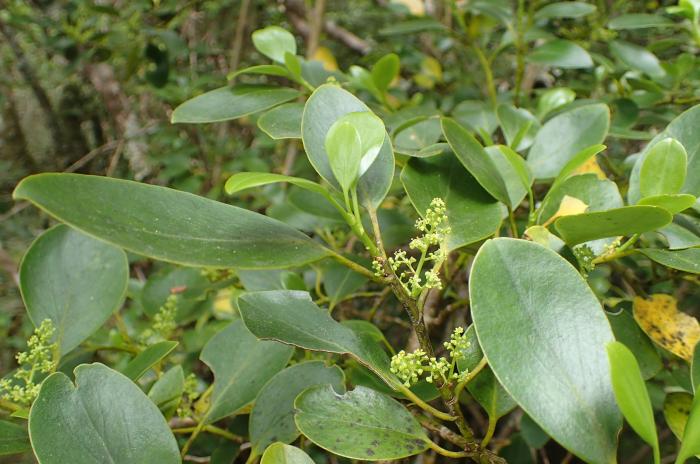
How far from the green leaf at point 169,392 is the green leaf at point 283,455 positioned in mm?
124

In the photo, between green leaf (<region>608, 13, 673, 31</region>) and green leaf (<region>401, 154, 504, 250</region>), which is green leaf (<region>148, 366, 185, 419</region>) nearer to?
green leaf (<region>401, 154, 504, 250</region>)

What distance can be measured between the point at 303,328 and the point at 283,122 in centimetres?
19

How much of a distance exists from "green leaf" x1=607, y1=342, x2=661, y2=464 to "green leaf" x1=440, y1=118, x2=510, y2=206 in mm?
162

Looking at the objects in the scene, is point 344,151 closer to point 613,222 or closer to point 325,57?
point 613,222

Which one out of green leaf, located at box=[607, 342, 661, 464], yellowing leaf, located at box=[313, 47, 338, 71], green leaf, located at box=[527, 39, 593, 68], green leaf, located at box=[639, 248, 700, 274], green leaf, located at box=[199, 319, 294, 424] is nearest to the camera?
green leaf, located at box=[607, 342, 661, 464]

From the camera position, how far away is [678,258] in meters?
0.39

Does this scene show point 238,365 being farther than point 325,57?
No

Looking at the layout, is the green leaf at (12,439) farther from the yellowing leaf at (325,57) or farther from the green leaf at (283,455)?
the yellowing leaf at (325,57)

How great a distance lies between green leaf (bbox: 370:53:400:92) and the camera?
0.64 meters

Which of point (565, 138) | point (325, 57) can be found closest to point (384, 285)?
point (565, 138)

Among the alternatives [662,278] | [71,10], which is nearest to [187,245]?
[662,278]

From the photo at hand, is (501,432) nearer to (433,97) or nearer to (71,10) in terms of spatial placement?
(433,97)

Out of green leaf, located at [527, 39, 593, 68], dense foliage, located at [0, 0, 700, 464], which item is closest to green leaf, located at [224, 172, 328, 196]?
dense foliage, located at [0, 0, 700, 464]

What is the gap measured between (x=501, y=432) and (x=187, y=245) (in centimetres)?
70
